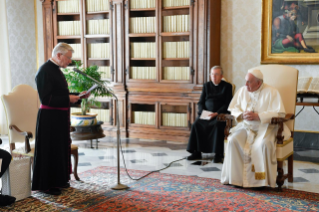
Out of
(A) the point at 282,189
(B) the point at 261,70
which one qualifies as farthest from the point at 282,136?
(B) the point at 261,70

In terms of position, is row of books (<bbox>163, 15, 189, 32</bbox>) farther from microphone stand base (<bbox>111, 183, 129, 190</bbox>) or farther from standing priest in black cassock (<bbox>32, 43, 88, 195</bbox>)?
microphone stand base (<bbox>111, 183, 129, 190</bbox>)

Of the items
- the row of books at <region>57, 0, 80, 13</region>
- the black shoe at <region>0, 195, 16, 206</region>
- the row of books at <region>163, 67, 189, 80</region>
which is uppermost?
the row of books at <region>57, 0, 80, 13</region>

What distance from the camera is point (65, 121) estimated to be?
388 cm

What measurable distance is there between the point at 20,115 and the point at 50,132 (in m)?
0.78

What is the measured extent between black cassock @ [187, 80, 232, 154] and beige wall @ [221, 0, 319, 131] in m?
0.96

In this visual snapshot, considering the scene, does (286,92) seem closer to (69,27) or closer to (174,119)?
(174,119)

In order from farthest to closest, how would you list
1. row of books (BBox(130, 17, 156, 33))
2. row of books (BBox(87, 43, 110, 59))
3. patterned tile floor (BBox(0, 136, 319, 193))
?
row of books (BBox(87, 43, 110, 59))
row of books (BBox(130, 17, 156, 33))
patterned tile floor (BBox(0, 136, 319, 193))

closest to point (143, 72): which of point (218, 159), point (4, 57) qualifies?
point (218, 159)

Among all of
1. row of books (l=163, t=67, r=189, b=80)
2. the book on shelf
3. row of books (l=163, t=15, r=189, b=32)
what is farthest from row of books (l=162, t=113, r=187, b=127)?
the book on shelf

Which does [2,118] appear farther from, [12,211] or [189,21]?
[12,211]

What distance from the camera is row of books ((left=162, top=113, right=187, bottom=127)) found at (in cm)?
645

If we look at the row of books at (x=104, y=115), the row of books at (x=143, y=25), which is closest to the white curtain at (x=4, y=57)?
the row of books at (x=104, y=115)

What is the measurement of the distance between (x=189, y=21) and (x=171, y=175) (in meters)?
2.86

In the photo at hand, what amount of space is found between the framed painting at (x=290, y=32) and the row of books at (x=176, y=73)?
49.0 inches
